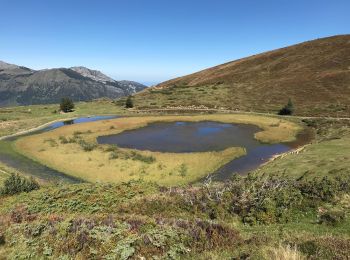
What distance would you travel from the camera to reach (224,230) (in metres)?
12.3

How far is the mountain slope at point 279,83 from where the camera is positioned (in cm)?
9819

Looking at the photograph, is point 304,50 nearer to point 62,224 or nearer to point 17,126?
point 17,126

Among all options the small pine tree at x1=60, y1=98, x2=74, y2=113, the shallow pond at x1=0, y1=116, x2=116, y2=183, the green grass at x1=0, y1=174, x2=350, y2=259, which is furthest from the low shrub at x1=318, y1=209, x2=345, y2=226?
the small pine tree at x1=60, y1=98, x2=74, y2=113

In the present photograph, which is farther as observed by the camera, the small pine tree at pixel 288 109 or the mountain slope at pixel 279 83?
the mountain slope at pixel 279 83

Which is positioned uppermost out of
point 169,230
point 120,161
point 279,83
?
point 279,83

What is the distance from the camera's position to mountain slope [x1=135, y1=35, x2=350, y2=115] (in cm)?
9819

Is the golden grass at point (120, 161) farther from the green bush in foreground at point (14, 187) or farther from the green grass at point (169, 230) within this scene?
the green grass at point (169, 230)

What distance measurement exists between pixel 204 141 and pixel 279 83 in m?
70.2

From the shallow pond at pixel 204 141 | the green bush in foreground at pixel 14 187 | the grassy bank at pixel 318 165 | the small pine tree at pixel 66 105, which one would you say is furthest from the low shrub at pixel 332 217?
the small pine tree at pixel 66 105

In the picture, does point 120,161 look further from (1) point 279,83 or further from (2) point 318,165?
(1) point 279,83

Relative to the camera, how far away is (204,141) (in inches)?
2249

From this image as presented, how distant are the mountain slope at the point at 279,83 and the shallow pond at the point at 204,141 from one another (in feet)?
102

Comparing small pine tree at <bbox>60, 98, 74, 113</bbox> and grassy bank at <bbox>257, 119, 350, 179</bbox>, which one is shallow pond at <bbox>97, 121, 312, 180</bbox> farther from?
small pine tree at <bbox>60, 98, 74, 113</bbox>

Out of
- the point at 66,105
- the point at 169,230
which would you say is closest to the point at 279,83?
the point at 66,105
